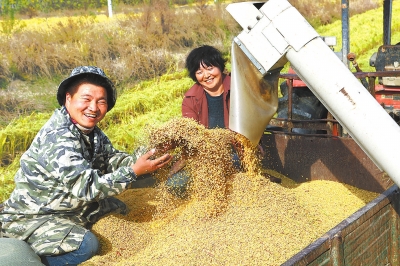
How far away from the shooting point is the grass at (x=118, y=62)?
21.4 ft

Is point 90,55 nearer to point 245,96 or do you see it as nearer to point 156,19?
point 156,19

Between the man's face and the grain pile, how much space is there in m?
0.39

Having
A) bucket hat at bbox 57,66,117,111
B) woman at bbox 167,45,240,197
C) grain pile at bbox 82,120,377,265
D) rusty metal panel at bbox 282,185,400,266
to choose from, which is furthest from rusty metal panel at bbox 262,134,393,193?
bucket hat at bbox 57,66,117,111

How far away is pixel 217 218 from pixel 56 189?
895 millimetres

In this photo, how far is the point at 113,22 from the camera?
12.7m

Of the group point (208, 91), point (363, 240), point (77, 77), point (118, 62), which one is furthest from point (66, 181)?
point (118, 62)

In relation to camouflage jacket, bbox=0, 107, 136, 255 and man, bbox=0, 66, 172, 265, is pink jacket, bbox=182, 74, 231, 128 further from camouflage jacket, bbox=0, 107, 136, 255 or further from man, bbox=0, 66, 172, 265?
camouflage jacket, bbox=0, 107, 136, 255

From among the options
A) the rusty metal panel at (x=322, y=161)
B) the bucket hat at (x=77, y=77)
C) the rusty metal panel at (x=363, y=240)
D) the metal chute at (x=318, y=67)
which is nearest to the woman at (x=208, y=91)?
the rusty metal panel at (x=322, y=161)

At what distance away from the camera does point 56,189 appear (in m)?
2.71

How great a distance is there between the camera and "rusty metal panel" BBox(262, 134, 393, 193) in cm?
357

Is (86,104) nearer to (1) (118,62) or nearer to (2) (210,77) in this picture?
(2) (210,77)

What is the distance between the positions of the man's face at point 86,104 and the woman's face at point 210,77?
121 centimetres

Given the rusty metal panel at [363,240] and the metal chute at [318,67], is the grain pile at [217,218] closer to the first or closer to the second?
the rusty metal panel at [363,240]

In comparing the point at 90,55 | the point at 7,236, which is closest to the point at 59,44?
the point at 90,55
